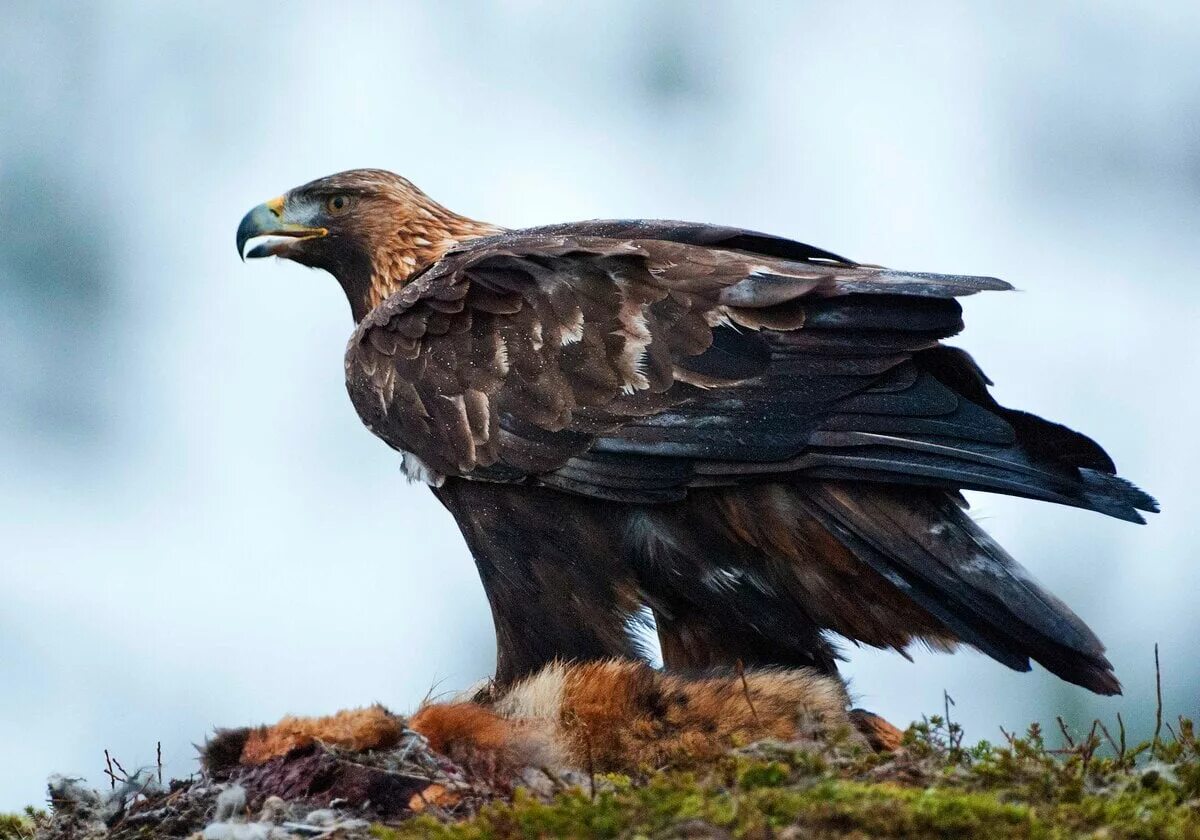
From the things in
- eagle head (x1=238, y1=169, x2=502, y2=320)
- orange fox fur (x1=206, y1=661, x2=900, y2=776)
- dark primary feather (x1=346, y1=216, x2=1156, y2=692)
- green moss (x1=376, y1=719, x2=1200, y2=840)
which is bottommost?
orange fox fur (x1=206, y1=661, x2=900, y2=776)

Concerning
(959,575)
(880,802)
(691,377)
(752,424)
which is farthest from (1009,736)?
(691,377)

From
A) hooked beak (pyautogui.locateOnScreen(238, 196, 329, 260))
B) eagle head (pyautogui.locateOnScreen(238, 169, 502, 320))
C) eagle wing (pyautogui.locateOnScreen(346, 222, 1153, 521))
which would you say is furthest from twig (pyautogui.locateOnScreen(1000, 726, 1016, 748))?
hooked beak (pyautogui.locateOnScreen(238, 196, 329, 260))

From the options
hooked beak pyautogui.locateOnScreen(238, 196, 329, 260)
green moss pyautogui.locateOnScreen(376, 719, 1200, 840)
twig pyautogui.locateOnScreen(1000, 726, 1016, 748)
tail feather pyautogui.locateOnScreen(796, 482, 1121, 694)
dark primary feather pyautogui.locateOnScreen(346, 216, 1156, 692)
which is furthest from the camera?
hooked beak pyautogui.locateOnScreen(238, 196, 329, 260)

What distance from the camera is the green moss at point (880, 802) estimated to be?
2.86 metres

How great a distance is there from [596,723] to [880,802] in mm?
1607

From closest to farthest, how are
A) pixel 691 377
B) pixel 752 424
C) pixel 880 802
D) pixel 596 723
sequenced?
pixel 880 802, pixel 596 723, pixel 752 424, pixel 691 377

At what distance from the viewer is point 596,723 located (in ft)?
14.5

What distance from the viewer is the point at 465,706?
4488 mm

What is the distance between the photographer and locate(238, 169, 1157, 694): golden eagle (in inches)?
196

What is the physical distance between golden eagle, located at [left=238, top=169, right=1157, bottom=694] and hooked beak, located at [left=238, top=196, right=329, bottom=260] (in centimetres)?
152

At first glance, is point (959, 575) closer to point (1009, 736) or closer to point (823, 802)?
point (1009, 736)

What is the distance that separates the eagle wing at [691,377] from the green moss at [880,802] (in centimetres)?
149

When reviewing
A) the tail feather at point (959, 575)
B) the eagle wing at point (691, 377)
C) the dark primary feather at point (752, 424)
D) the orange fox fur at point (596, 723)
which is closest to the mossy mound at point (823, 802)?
the orange fox fur at point (596, 723)

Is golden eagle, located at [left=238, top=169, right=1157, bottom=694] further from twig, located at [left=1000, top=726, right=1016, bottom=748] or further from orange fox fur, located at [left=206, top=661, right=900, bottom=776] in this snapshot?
twig, located at [left=1000, top=726, right=1016, bottom=748]
